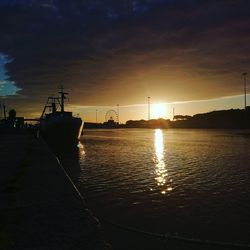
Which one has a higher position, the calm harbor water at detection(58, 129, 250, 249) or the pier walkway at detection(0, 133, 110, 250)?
the pier walkway at detection(0, 133, 110, 250)

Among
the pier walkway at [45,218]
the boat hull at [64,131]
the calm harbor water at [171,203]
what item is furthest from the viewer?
the boat hull at [64,131]

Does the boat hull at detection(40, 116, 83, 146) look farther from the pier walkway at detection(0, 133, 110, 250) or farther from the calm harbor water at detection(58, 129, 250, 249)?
the pier walkway at detection(0, 133, 110, 250)

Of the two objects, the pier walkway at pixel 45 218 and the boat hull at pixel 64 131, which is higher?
the boat hull at pixel 64 131

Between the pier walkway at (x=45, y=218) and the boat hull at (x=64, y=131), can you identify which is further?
the boat hull at (x=64, y=131)

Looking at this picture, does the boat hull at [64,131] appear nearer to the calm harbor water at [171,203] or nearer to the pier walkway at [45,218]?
the calm harbor water at [171,203]

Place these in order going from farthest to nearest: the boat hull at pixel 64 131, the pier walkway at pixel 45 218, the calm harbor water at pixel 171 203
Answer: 1. the boat hull at pixel 64 131
2. the calm harbor water at pixel 171 203
3. the pier walkway at pixel 45 218

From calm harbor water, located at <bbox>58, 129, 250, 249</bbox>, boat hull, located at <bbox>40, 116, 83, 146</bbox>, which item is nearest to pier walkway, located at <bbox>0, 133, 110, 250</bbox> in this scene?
calm harbor water, located at <bbox>58, 129, 250, 249</bbox>

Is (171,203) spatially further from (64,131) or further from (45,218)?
(64,131)

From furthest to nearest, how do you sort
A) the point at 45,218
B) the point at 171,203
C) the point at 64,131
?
the point at 64,131 < the point at 171,203 < the point at 45,218

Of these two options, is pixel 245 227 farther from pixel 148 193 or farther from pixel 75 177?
pixel 75 177

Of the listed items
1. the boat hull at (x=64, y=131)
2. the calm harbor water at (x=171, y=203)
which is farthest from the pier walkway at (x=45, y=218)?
the boat hull at (x=64, y=131)


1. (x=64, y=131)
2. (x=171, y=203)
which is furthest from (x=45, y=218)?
(x=64, y=131)

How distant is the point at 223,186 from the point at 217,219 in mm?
Result: 5342

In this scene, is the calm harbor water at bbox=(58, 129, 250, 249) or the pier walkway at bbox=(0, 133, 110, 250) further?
the calm harbor water at bbox=(58, 129, 250, 249)
